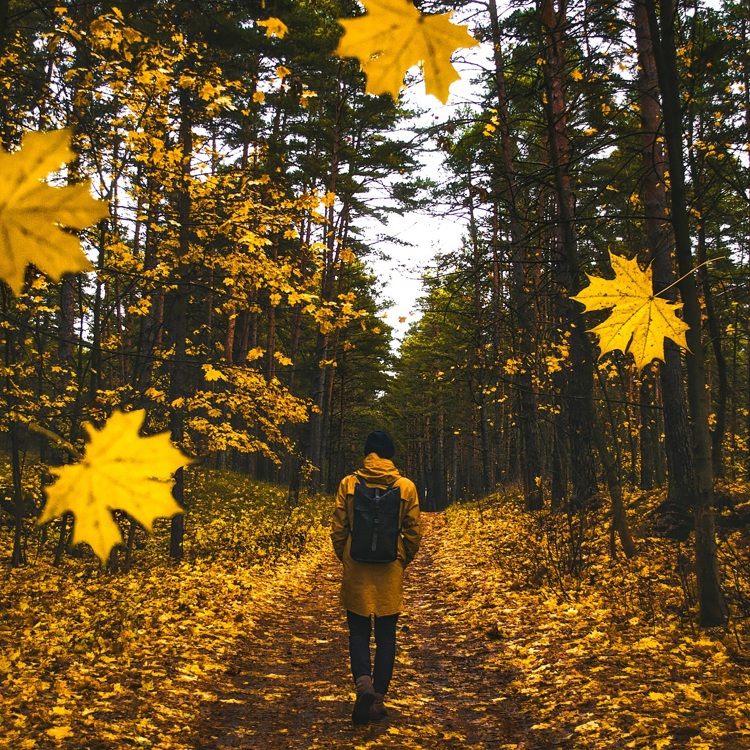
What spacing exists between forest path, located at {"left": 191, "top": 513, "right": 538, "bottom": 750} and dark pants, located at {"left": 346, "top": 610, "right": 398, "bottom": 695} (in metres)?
0.29

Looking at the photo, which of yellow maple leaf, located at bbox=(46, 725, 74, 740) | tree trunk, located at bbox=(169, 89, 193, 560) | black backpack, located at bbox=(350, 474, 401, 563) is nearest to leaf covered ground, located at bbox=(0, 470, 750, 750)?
yellow maple leaf, located at bbox=(46, 725, 74, 740)

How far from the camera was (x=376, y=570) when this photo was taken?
4.45 metres

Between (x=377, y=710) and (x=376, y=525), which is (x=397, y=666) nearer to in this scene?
(x=377, y=710)

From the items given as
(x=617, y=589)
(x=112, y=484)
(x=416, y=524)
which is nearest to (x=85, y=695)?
(x=416, y=524)

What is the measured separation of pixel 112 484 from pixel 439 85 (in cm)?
59

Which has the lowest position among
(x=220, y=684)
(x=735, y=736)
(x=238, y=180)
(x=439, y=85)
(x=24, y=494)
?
(x=220, y=684)

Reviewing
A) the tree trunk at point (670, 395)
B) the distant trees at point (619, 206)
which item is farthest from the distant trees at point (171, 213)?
the tree trunk at point (670, 395)

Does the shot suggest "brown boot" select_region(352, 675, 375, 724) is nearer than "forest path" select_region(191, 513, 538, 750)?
No

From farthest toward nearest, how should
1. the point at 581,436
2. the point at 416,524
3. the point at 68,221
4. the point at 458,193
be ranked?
the point at 458,193 → the point at 581,436 → the point at 416,524 → the point at 68,221

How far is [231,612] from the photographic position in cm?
686

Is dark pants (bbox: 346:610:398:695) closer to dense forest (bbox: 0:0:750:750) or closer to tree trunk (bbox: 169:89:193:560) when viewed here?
dense forest (bbox: 0:0:750:750)

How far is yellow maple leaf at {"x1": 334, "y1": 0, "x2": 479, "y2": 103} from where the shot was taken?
68 cm

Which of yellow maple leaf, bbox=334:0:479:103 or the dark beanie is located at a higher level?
yellow maple leaf, bbox=334:0:479:103

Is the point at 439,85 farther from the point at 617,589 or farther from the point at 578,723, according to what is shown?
the point at 617,589
